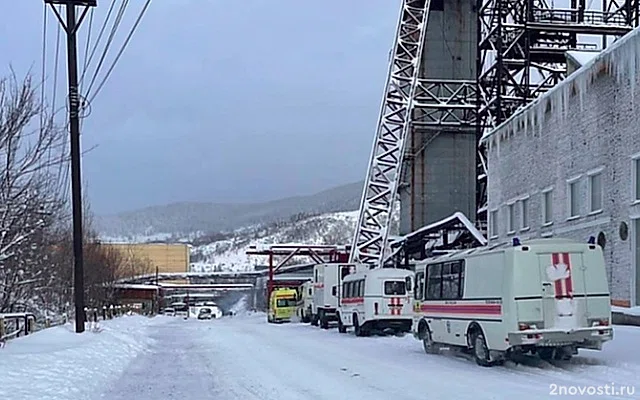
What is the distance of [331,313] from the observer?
44438mm

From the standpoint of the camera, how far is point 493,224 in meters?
42.2

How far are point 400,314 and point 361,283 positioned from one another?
2.54 m

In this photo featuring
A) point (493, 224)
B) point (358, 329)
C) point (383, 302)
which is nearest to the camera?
point (383, 302)

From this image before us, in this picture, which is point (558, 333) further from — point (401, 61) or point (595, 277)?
point (401, 61)

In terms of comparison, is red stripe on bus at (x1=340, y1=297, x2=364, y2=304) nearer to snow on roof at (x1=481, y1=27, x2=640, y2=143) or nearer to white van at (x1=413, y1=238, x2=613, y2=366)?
snow on roof at (x1=481, y1=27, x2=640, y2=143)

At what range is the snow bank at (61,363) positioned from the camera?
13.9 metres

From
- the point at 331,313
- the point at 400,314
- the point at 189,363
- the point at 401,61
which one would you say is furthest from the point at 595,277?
the point at 401,61

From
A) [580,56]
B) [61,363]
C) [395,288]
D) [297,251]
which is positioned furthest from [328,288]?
[297,251]

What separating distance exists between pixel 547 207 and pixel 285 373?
65.5 ft

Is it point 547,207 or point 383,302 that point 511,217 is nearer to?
point 547,207

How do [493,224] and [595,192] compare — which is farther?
[493,224]

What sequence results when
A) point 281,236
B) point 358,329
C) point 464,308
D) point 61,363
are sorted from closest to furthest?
point 61,363 < point 464,308 < point 358,329 < point 281,236

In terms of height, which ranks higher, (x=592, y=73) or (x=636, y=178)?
(x=592, y=73)

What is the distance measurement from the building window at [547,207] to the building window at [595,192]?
4.04 metres
